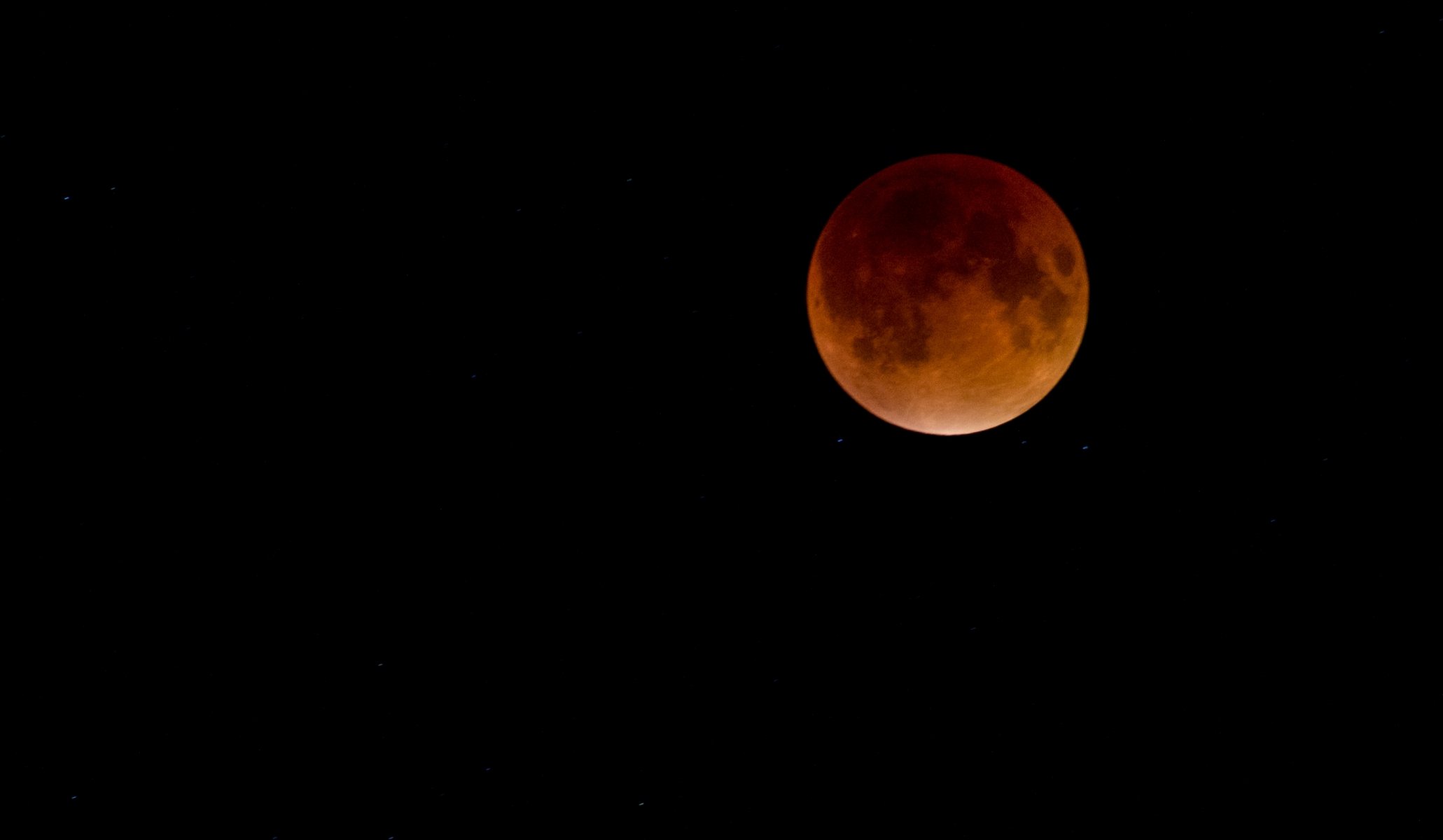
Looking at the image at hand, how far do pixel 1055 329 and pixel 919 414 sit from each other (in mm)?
949

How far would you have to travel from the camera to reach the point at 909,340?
5.14 m

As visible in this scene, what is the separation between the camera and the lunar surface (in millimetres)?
5004

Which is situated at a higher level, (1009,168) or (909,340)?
(1009,168)

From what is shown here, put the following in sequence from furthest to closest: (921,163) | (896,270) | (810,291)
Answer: (810,291) < (921,163) < (896,270)

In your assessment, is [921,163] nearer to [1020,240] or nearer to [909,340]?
[1020,240]

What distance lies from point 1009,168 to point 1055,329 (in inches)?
43.5

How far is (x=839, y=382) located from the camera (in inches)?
230

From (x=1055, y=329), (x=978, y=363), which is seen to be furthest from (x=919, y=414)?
(x=1055, y=329)

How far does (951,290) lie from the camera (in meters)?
4.98

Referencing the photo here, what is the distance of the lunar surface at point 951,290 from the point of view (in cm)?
500

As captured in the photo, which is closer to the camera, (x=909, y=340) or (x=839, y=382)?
(x=909, y=340)

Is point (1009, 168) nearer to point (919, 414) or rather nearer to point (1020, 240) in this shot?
point (1020, 240)

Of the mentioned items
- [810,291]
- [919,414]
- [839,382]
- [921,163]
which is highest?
[921,163]

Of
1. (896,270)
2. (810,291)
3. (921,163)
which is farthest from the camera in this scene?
(810,291)
